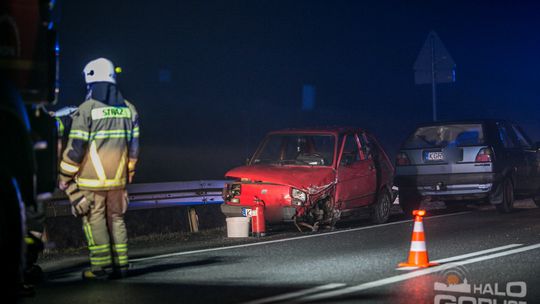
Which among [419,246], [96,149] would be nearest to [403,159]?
[419,246]

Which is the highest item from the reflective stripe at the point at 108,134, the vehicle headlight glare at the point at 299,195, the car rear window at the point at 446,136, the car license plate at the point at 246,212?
the reflective stripe at the point at 108,134

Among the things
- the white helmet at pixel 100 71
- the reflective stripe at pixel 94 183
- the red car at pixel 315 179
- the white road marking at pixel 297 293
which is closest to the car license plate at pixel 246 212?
the red car at pixel 315 179

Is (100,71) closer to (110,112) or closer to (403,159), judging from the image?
(110,112)

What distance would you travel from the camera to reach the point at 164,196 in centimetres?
1521

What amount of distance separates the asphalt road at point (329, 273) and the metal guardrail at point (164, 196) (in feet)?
5.82

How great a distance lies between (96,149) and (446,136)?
10.2 m

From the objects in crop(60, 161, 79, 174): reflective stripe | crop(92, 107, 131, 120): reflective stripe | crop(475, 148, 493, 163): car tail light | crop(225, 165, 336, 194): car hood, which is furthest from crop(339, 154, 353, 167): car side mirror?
crop(60, 161, 79, 174): reflective stripe

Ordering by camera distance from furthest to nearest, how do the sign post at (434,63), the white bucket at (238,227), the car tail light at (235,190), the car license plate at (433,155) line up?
the sign post at (434,63)
the car license plate at (433,155)
the car tail light at (235,190)
the white bucket at (238,227)

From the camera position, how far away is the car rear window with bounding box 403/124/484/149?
1812 cm

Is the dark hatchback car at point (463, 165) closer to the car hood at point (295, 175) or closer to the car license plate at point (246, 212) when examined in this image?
the car hood at point (295, 175)

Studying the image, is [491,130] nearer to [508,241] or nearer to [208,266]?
[508,241]

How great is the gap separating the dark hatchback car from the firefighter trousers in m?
9.02

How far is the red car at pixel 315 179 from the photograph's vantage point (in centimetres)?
1502

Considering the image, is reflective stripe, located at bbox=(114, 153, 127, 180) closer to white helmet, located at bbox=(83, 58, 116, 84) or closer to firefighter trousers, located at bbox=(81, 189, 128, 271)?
firefighter trousers, located at bbox=(81, 189, 128, 271)
